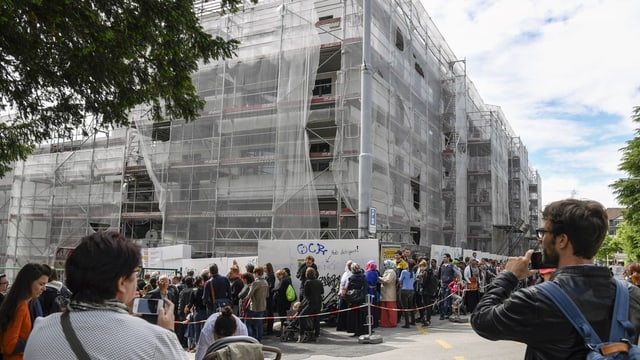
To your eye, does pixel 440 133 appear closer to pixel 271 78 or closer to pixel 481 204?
pixel 481 204

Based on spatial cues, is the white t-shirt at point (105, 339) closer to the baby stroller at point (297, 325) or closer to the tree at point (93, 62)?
the tree at point (93, 62)

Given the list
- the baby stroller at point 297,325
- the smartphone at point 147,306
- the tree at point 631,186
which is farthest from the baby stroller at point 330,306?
the tree at point 631,186

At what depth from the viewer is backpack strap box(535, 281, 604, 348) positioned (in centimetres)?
209

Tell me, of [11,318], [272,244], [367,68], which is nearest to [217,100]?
[367,68]

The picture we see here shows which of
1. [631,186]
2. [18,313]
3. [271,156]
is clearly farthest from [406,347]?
[631,186]

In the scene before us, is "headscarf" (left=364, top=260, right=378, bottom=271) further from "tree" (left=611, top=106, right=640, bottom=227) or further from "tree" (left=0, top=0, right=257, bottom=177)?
"tree" (left=611, top=106, right=640, bottom=227)

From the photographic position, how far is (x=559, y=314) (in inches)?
85.2

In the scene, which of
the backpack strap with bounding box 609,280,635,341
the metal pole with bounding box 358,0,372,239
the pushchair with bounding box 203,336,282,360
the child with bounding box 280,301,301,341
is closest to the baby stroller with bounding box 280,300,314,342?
the child with bounding box 280,301,301,341

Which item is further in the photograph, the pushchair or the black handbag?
the black handbag

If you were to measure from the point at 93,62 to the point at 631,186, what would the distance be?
33.8 meters

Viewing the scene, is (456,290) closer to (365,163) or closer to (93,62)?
(365,163)

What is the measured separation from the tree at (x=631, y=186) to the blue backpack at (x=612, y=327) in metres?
35.1

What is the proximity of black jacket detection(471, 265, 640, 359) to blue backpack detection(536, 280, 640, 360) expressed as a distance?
25 mm

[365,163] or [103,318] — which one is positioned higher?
[365,163]
